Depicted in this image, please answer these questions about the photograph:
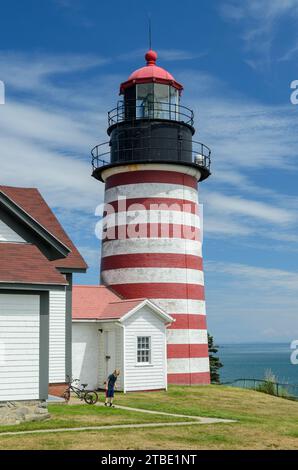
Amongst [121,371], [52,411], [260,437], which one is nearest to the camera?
[260,437]

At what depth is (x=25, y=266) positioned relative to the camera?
60.7ft

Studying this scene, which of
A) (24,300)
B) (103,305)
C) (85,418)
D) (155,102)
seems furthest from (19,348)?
(155,102)

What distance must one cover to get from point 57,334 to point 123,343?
3824 millimetres

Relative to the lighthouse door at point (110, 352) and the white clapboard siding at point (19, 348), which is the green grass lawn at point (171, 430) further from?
the lighthouse door at point (110, 352)

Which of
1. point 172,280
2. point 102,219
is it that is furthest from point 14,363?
point 102,219

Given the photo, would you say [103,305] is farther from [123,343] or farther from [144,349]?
[144,349]

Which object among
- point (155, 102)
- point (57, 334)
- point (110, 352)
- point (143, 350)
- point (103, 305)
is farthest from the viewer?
point (155, 102)

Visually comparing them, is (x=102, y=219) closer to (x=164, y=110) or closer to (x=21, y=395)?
(x=164, y=110)

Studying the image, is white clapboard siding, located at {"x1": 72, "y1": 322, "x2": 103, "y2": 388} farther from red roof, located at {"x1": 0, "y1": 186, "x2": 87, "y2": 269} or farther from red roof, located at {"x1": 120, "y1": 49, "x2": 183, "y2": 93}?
red roof, located at {"x1": 120, "y1": 49, "x2": 183, "y2": 93}

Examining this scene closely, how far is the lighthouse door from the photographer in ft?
91.9

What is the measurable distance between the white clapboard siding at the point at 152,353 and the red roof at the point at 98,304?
25.9 inches

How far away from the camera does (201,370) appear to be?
101ft
